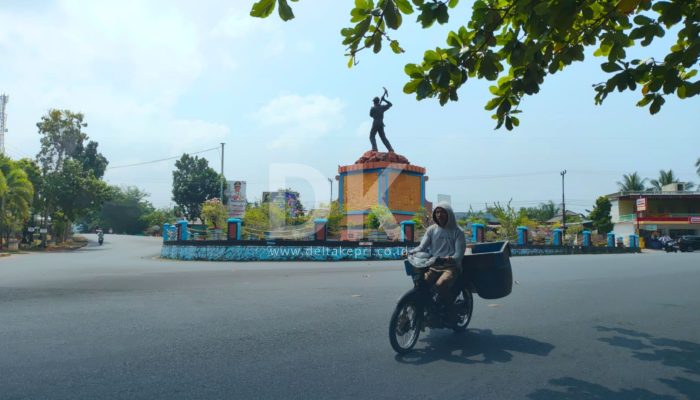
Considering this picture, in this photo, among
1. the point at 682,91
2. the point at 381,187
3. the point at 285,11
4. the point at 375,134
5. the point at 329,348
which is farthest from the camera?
the point at 375,134

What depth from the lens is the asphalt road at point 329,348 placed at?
12.8ft

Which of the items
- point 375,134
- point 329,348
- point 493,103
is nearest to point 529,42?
point 493,103

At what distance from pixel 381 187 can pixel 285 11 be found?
79.3 feet

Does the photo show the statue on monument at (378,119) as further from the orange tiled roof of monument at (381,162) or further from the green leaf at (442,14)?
A: the green leaf at (442,14)

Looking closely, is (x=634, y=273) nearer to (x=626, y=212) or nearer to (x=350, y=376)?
(x=350, y=376)

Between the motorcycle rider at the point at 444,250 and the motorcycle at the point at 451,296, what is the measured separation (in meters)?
0.08

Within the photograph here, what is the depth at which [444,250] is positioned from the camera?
5402 mm

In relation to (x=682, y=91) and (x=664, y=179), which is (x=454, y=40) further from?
(x=664, y=179)

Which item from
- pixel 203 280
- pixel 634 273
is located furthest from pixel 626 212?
pixel 203 280

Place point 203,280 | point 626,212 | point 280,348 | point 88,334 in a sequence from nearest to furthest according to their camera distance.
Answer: point 280,348 < point 88,334 < point 203,280 < point 626,212

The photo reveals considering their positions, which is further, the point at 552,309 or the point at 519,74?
the point at 552,309

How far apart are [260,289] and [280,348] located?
4.80m

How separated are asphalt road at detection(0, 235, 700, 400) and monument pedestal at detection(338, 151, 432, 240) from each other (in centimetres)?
1883

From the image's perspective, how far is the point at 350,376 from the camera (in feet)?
13.7
